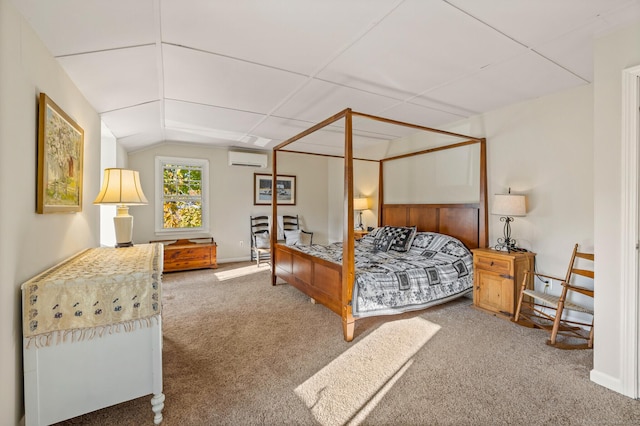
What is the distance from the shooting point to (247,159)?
6.19 m

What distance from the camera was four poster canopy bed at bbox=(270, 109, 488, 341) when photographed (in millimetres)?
2801

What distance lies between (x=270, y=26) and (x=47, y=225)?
6.21 feet

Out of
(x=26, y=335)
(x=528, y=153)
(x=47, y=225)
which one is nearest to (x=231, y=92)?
(x=47, y=225)

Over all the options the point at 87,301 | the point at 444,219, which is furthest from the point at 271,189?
the point at 87,301

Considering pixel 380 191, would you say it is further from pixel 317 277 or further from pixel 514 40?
pixel 514 40

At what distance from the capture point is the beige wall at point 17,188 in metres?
1.34

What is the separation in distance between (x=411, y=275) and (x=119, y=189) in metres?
2.86

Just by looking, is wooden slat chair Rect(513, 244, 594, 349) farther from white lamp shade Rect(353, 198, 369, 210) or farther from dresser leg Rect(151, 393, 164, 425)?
dresser leg Rect(151, 393, 164, 425)

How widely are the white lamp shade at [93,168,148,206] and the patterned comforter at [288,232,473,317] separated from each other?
6.60 feet

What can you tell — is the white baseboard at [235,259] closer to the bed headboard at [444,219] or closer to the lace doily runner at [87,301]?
the bed headboard at [444,219]

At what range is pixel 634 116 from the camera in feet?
6.16

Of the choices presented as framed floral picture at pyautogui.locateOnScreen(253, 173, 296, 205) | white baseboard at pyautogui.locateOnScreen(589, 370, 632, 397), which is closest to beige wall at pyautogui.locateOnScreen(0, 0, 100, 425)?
white baseboard at pyautogui.locateOnScreen(589, 370, 632, 397)

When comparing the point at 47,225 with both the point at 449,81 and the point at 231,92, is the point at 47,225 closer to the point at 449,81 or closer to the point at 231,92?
the point at 231,92

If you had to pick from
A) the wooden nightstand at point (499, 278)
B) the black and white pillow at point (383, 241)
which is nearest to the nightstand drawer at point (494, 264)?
the wooden nightstand at point (499, 278)
